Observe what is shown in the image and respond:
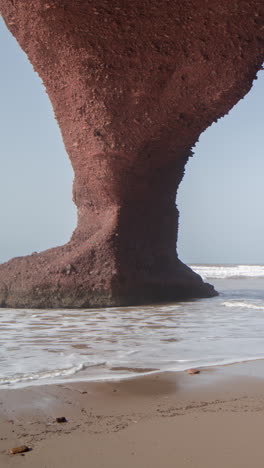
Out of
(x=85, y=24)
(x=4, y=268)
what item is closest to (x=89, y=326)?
(x=4, y=268)

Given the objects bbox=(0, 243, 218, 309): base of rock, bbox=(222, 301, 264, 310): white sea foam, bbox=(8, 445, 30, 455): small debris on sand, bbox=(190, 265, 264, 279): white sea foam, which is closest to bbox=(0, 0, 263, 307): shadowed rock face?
bbox=(0, 243, 218, 309): base of rock

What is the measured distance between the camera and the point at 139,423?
1753 mm

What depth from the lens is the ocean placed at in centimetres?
261

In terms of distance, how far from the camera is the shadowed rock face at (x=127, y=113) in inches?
223

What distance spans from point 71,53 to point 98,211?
2.22 m

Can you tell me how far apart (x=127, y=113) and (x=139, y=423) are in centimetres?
538

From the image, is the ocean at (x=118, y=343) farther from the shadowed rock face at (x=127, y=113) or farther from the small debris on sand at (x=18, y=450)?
the shadowed rock face at (x=127, y=113)

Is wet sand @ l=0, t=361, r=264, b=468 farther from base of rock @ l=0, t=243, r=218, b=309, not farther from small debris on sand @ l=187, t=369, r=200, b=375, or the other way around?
base of rock @ l=0, t=243, r=218, b=309

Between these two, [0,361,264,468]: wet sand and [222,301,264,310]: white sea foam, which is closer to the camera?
[0,361,264,468]: wet sand

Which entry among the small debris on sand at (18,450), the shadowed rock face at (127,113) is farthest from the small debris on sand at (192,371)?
the shadowed rock face at (127,113)

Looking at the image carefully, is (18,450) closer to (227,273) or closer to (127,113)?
(127,113)

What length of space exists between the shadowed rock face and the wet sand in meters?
4.33

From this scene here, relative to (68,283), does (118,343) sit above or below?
below

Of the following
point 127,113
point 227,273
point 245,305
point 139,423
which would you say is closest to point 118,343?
point 139,423
